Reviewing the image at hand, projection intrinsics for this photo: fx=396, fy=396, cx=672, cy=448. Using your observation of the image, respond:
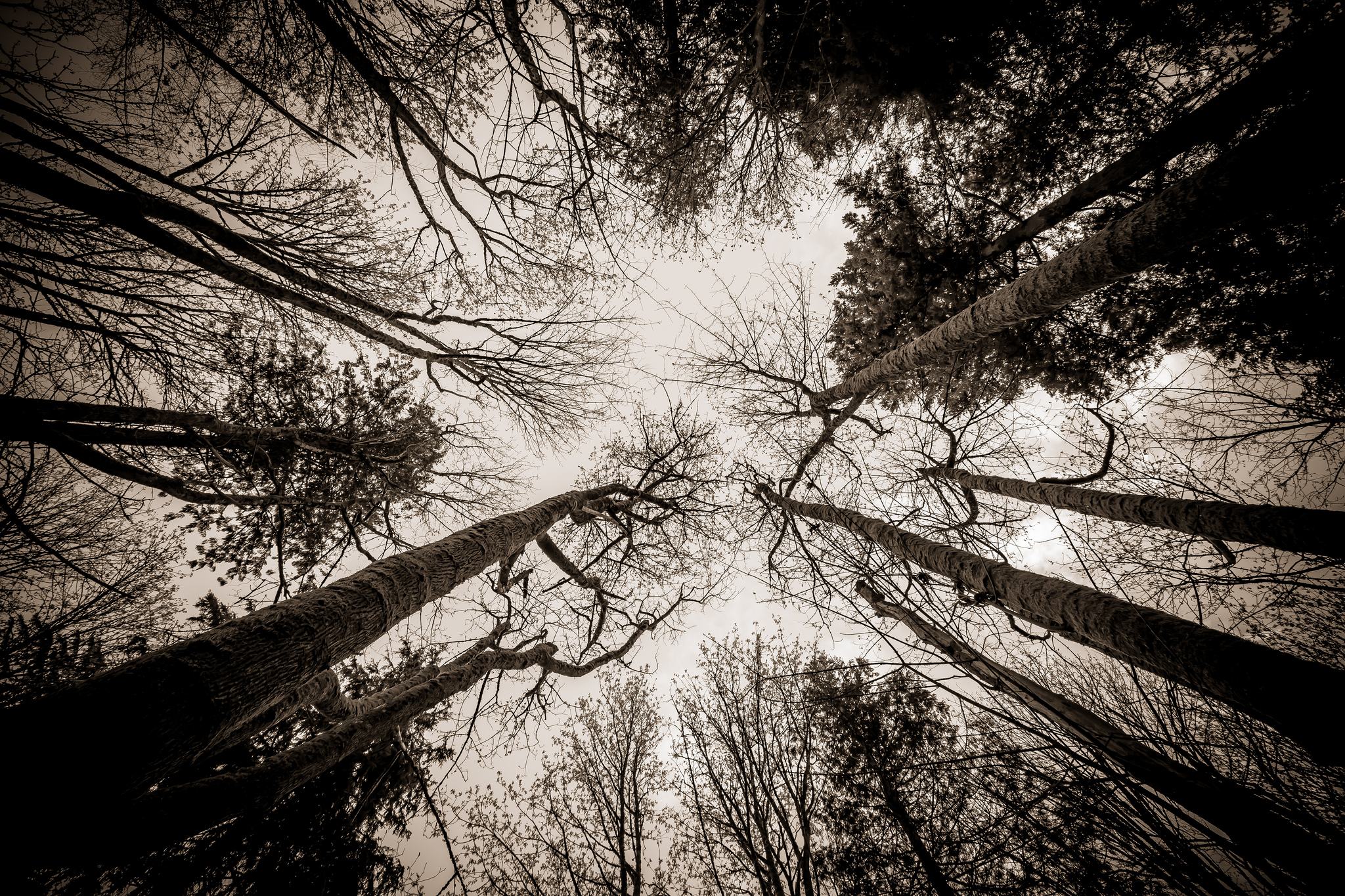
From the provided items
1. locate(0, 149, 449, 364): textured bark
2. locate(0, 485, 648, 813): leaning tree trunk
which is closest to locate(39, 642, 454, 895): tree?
locate(0, 485, 648, 813): leaning tree trunk

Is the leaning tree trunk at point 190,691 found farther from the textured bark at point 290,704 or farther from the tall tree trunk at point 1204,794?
the tall tree trunk at point 1204,794

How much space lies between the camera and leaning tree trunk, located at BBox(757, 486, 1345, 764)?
1462mm

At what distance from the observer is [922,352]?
371 centimetres

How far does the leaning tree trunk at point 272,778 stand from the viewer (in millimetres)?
1639

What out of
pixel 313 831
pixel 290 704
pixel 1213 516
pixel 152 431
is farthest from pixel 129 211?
pixel 1213 516

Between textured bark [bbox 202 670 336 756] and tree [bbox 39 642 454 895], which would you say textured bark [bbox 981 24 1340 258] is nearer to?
textured bark [bbox 202 670 336 756]

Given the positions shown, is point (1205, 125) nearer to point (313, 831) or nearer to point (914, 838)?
point (914, 838)

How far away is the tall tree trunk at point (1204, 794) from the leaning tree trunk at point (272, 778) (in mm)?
2809

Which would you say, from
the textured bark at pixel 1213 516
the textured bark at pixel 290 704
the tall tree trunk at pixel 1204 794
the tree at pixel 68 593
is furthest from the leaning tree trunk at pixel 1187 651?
the tree at pixel 68 593

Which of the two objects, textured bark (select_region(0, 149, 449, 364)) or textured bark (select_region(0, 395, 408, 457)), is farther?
textured bark (select_region(0, 395, 408, 457))

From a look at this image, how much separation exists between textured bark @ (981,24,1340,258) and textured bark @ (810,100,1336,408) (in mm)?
490

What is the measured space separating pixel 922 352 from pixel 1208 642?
8.59 ft

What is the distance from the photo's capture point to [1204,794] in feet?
3.57

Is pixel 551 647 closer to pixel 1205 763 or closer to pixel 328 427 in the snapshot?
pixel 328 427
